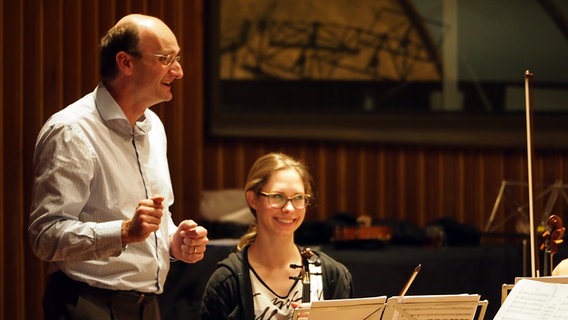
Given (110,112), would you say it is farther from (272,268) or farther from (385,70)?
(385,70)

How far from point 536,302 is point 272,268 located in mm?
851

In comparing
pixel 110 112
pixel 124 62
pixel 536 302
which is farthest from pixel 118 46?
pixel 536 302

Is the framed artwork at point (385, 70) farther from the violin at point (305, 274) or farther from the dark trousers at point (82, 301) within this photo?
the dark trousers at point (82, 301)

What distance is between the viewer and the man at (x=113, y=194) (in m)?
2.57

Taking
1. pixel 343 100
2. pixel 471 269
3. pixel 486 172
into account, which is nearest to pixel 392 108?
pixel 343 100

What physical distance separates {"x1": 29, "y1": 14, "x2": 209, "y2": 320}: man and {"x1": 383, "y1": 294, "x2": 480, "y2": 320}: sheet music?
583 mm

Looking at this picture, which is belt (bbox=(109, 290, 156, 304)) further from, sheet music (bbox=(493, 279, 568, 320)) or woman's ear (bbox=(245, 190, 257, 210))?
sheet music (bbox=(493, 279, 568, 320))

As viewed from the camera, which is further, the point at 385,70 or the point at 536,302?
the point at 385,70

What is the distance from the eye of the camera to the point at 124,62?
9.55 ft

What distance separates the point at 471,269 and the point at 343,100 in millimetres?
1612

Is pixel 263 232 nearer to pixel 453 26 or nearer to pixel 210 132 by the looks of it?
pixel 210 132

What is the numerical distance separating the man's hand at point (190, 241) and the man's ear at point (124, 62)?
48 cm

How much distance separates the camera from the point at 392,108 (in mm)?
5945

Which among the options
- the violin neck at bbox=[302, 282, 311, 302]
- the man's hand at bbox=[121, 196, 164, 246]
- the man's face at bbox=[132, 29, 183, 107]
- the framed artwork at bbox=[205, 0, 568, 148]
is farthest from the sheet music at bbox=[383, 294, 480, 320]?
the framed artwork at bbox=[205, 0, 568, 148]
